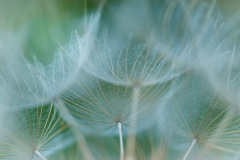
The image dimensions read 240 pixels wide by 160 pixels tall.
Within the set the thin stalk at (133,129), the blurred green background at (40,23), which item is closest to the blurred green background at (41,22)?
the blurred green background at (40,23)

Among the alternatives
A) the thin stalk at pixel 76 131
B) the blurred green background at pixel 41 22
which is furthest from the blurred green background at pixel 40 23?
the thin stalk at pixel 76 131

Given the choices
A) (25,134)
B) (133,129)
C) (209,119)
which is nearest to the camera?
(25,134)

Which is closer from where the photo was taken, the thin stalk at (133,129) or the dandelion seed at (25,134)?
the dandelion seed at (25,134)

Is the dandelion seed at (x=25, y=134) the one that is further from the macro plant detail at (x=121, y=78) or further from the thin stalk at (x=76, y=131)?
the thin stalk at (x=76, y=131)

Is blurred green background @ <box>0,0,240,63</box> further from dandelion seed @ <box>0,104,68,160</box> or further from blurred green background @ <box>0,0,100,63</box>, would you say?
dandelion seed @ <box>0,104,68,160</box>

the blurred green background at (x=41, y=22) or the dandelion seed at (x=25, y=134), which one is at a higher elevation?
the blurred green background at (x=41, y=22)

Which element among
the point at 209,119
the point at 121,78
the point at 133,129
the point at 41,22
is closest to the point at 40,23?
the point at 41,22

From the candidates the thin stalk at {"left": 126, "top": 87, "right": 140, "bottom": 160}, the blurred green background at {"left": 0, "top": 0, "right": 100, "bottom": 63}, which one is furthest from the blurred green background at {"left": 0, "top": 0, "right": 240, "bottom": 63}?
the thin stalk at {"left": 126, "top": 87, "right": 140, "bottom": 160}

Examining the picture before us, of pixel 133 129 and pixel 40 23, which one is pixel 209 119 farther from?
pixel 40 23

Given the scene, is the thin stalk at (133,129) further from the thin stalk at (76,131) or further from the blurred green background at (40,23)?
the blurred green background at (40,23)
